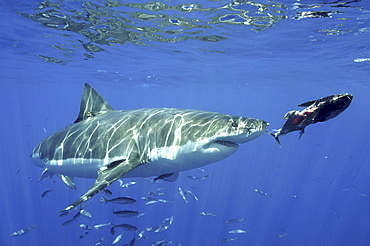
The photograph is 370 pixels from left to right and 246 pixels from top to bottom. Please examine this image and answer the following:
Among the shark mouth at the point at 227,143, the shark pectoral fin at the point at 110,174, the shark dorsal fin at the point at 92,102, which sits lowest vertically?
the shark pectoral fin at the point at 110,174

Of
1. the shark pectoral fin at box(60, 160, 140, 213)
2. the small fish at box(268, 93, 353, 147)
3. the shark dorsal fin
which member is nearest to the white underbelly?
the shark pectoral fin at box(60, 160, 140, 213)

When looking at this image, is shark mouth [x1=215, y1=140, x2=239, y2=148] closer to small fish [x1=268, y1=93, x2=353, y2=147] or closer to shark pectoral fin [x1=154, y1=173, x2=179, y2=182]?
small fish [x1=268, y1=93, x2=353, y2=147]

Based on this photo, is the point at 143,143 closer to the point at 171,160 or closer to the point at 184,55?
the point at 171,160

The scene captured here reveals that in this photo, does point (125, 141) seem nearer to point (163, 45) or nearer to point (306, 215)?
point (163, 45)

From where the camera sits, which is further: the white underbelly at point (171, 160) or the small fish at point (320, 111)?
the white underbelly at point (171, 160)

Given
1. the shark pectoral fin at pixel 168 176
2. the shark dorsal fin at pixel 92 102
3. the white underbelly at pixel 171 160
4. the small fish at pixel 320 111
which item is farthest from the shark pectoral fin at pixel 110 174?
the shark dorsal fin at pixel 92 102

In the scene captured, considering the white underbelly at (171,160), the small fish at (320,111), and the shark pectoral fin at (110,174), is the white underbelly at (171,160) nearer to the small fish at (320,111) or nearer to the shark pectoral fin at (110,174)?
the shark pectoral fin at (110,174)

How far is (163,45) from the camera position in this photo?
17.3 meters

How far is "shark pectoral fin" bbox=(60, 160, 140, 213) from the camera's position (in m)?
3.83

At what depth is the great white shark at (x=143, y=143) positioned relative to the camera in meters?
4.02

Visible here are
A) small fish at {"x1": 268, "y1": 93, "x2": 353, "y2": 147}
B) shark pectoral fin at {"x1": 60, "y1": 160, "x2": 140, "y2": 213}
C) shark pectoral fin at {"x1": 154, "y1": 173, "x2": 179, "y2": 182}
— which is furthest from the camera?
shark pectoral fin at {"x1": 154, "y1": 173, "x2": 179, "y2": 182}

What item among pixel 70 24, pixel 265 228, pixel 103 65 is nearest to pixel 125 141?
pixel 70 24

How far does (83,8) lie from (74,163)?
805 centimetres

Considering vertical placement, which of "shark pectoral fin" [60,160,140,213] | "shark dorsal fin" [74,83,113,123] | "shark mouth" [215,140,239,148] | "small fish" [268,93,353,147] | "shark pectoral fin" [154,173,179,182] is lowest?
"shark pectoral fin" [154,173,179,182]
